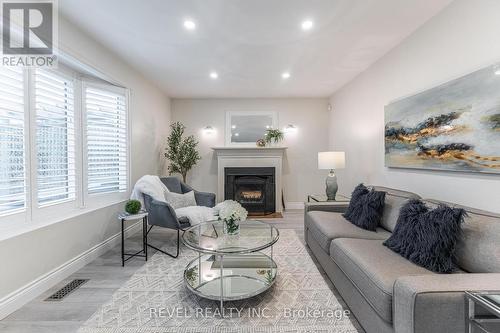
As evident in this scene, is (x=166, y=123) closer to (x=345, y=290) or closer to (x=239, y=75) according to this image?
(x=239, y=75)

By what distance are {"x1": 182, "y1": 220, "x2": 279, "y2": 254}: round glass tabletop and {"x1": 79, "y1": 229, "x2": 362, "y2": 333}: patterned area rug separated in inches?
18.0

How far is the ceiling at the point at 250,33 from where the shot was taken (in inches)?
88.6

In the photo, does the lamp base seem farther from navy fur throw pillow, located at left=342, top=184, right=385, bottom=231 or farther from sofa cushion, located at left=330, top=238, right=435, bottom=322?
sofa cushion, located at left=330, top=238, right=435, bottom=322

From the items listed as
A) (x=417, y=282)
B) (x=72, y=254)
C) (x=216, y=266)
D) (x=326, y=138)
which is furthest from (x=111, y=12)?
(x=326, y=138)

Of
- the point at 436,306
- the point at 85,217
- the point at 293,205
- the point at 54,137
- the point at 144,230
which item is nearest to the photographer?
the point at 436,306

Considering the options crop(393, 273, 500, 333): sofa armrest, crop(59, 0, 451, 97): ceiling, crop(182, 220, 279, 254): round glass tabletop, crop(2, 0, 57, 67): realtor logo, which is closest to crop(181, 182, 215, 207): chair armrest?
crop(182, 220, 279, 254): round glass tabletop

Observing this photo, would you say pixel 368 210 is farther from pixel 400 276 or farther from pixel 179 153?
pixel 179 153

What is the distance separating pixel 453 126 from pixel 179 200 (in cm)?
347

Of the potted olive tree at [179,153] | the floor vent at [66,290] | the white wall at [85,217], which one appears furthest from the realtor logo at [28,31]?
the potted olive tree at [179,153]

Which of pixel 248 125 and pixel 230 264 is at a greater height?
pixel 248 125

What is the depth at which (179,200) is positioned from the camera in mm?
3727

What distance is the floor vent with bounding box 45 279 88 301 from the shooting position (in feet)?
7.07

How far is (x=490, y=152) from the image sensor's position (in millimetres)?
1875

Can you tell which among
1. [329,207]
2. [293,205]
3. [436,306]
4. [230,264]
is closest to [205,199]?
[230,264]
